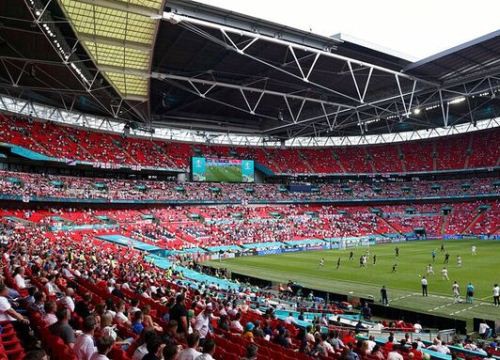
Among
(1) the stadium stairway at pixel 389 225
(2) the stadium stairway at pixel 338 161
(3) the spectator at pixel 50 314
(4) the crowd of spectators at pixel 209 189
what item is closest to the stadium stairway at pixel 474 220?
(4) the crowd of spectators at pixel 209 189

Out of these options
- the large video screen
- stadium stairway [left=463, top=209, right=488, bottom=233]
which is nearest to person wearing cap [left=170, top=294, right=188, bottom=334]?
the large video screen

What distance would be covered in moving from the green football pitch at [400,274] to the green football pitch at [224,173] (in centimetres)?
2245

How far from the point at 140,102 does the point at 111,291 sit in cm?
4182

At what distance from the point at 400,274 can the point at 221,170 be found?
39894mm

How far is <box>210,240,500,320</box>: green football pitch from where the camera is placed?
24047mm

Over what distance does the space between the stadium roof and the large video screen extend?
9693 millimetres

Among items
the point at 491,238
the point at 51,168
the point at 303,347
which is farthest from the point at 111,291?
the point at 491,238

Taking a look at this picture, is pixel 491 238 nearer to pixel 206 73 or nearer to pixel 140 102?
pixel 206 73

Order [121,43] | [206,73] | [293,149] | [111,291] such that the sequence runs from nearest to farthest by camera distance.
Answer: [111,291] → [121,43] → [206,73] → [293,149]

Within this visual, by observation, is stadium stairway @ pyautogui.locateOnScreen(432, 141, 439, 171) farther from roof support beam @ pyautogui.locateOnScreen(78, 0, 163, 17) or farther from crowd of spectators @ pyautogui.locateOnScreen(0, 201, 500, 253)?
roof support beam @ pyautogui.locateOnScreen(78, 0, 163, 17)

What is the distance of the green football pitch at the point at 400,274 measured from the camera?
2405 centimetres

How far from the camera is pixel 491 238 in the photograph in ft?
193

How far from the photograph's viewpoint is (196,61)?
42094 millimetres

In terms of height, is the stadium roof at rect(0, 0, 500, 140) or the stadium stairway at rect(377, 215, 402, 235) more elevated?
the stadium roof at rect(0, 0, 500, 140)
